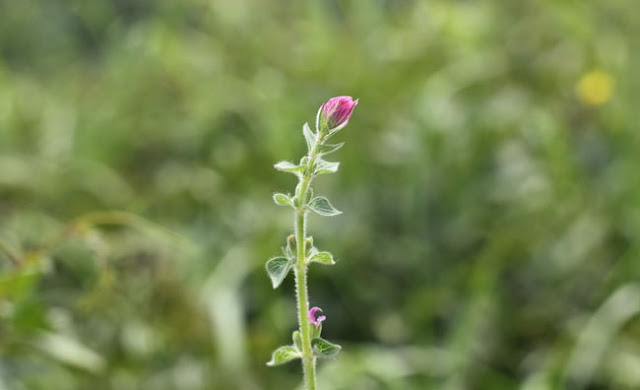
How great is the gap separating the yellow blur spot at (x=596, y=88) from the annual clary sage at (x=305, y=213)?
4.85 feet

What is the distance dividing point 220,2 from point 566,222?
1.36 metres

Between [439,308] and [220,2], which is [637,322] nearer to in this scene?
[439,308]

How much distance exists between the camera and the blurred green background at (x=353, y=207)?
3.86 ft

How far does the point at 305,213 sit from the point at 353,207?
3.74 feet

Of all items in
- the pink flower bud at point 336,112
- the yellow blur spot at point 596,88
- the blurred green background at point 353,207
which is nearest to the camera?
the pink flower bud at point 336,112

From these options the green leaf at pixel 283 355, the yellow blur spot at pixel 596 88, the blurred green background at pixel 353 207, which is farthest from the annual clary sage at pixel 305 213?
the yellow blur spot at pixel 596 88

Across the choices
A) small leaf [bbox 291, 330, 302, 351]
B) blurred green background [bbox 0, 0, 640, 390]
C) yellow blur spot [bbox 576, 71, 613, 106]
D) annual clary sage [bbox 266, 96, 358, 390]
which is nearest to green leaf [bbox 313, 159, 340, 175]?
annual clary sage [bbox 266, 96, 358, 390]

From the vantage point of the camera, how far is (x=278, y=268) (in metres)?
0.42

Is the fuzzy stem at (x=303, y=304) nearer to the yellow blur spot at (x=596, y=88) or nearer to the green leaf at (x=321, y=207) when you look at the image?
the green leaf at (x=321, y=207)

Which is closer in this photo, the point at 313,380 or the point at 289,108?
the point at 313,380

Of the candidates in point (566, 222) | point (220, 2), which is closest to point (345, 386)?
point (566, 222)

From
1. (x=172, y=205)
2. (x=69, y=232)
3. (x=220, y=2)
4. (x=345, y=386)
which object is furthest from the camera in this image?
(x=220, y=2)

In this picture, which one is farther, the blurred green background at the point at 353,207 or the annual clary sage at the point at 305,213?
the blurred green background at the point at 353,207

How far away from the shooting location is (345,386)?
1.14 m
